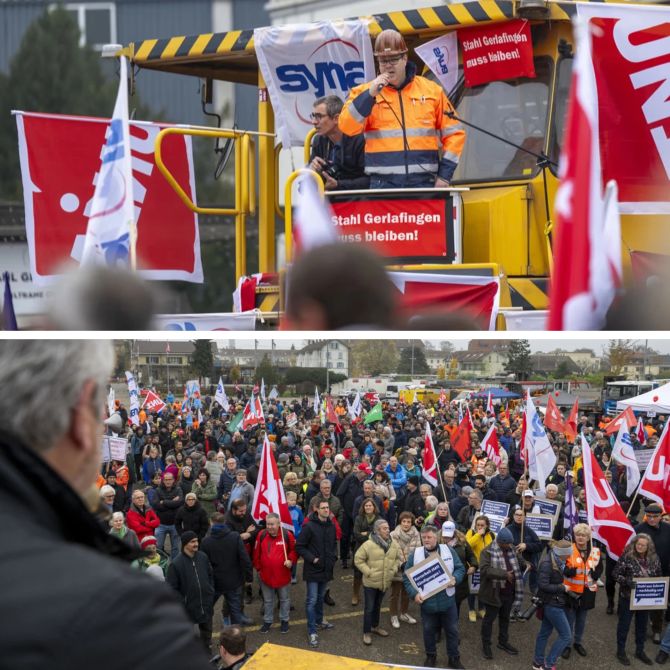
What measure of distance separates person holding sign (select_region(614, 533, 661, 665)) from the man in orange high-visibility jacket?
7.93 ft

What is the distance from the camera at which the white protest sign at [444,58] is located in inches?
211

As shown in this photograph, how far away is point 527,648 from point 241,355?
0.96m

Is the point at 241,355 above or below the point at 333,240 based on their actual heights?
below

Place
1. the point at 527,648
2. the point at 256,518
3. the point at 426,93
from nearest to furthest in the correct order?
the point at 527,648, the point at 256,518, the point at 426,93

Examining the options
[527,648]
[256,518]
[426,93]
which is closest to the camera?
[527,648]

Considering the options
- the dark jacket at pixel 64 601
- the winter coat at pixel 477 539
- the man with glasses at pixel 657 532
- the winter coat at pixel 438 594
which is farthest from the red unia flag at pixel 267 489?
the dark jacket at pixel 64 601

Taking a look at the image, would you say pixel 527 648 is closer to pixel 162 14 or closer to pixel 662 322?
pixel 662 322

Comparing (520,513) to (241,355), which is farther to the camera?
(520,513)

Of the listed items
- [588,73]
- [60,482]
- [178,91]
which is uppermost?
[178,91]

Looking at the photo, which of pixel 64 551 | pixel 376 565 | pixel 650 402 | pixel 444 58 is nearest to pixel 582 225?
pixel 650 402

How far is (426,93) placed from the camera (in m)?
4.59

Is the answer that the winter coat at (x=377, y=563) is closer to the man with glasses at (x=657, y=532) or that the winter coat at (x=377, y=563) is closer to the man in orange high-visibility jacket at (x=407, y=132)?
the man with glasses at (x=657, y=532)

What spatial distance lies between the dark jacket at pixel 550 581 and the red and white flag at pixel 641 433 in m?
0.42

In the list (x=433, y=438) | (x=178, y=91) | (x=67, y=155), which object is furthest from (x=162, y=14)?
(x=433, y=438)
